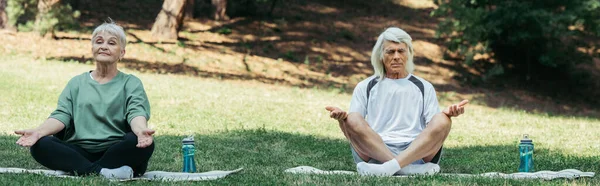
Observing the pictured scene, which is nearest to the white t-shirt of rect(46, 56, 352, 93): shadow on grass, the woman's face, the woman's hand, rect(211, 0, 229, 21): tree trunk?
the woman's face

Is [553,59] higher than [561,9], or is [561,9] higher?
[561,9]

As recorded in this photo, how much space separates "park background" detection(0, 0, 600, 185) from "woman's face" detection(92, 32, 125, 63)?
1.00m

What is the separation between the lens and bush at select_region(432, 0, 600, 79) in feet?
71.6

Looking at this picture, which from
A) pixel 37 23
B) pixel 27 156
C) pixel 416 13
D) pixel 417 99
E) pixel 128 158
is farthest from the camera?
pixel 416 13

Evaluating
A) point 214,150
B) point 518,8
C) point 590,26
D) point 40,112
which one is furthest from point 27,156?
point 590,26

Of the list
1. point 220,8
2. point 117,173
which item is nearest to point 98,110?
point 117,173

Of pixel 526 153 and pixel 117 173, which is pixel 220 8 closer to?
pixel 526 153

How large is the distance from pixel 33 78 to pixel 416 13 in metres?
19.6

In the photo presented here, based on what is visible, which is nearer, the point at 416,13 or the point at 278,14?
→ the point at 278,14

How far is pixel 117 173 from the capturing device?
6207 mm

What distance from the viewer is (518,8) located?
2186 cm

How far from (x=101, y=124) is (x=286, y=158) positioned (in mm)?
2924

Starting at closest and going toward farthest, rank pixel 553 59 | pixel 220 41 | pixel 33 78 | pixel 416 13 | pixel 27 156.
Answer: pixel 27 156 → pixel 33 78 → pixel 553 59 → pixel 220 41 → pixel 416 13

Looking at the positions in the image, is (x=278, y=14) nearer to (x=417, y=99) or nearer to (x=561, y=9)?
(x=561, y=9)
